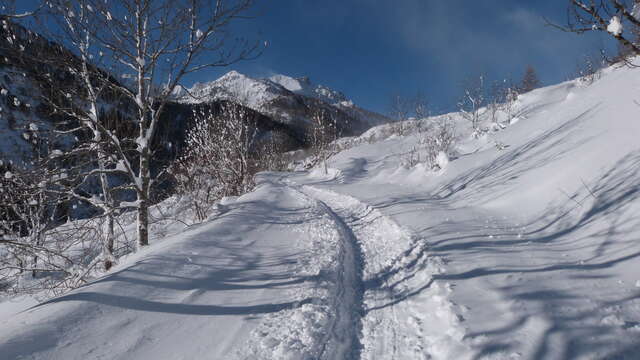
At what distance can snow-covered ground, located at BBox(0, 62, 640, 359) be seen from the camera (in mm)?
2406

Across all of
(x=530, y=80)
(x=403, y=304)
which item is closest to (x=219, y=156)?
(x=403, y=304)

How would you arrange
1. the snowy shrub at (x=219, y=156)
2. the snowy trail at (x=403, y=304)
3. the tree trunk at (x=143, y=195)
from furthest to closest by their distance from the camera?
1. the snowy shrub at (x=219, y=156)
2. the tree trunk at (x=143, y=195)
3. the snowy trail at (x=403, y=304)

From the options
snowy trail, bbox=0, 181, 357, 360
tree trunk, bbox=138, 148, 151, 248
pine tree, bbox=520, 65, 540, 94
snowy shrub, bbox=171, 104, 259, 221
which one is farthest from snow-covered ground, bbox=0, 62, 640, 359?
pine tree, bbox=520, 65, 540, 94

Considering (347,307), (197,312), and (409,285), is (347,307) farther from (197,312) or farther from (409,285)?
(197,312)

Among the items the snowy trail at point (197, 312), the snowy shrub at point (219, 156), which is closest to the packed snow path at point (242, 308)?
the snowy trail at point (197, 312)

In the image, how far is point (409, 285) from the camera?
3.68 m

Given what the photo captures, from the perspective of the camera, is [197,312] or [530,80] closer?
[197,312]

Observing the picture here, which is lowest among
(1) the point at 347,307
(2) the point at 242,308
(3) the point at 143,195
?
(1) the point at 347,307

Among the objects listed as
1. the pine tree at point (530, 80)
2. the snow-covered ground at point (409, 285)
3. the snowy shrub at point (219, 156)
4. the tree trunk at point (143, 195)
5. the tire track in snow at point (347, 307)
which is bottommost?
the tire track in snow at point (347, 307)

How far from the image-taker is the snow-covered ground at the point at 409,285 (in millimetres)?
2406

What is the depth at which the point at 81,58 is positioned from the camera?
512cm

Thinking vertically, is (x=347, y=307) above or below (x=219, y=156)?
below

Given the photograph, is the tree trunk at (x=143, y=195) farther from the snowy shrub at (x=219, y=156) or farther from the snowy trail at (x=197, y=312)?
the snowy shrub at (x=219, y=156)

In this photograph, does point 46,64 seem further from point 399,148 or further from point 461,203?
point 399,148
